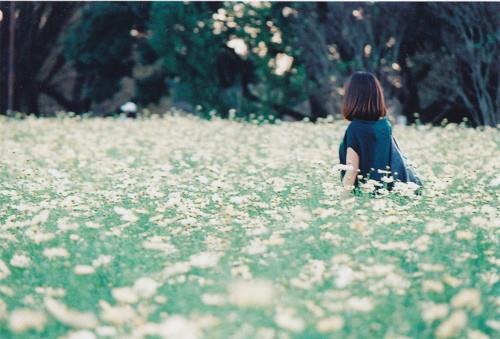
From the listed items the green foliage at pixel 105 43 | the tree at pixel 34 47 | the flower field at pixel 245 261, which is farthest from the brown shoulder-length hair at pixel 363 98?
the tree at pixel 34 47

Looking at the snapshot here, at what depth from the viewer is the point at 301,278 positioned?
10.8 ft

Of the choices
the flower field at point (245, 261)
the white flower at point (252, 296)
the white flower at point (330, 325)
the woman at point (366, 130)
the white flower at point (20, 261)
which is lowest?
the white flower at point (20, 261)

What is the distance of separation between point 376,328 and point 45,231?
86.8 inches

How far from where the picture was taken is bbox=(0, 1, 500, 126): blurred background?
1667 centimetres

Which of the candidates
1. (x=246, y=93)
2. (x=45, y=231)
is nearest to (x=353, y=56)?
(x=246, y=93)

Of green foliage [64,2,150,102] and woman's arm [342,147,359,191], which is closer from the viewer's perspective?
woman's arm [342,147,359,191]

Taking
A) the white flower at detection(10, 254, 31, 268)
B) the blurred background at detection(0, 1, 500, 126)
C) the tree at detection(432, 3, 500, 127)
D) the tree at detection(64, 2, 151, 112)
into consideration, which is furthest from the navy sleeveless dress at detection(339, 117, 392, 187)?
the tree at detection(64, 2, 151, 112)

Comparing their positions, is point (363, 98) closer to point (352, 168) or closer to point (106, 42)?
point (352, 168)

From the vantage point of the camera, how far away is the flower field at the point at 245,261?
2691 millimetres

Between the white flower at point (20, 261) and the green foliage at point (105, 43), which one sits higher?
the green foliage at point (105, 43)

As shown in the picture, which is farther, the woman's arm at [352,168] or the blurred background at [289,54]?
the blurred background at [289,54]

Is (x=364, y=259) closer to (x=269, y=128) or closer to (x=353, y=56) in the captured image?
(x=269, y=128)

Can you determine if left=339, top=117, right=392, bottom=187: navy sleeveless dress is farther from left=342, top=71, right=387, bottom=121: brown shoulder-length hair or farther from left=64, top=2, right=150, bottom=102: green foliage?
left=64, top=2, right=150, bottom=102: green foliage

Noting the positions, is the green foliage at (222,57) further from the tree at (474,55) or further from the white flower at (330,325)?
the white flower at (330,325)
